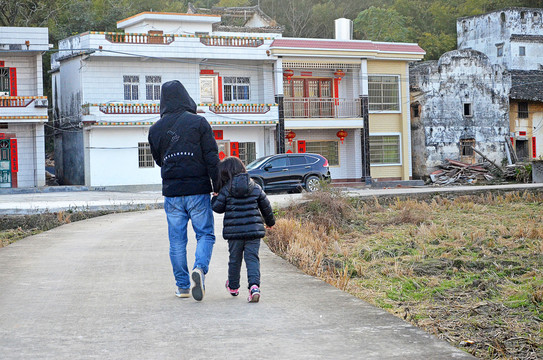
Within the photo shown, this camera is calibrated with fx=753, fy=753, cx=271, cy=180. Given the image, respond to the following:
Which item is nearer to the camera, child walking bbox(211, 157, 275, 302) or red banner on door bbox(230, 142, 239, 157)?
child walking bbox(211, 157, 275, 302)

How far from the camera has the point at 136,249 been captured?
37.5 ft

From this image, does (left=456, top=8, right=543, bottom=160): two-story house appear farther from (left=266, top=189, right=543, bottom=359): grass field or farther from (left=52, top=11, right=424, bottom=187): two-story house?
(left=266, top=189, right=543, bottom=359): grass field

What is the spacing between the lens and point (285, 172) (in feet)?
93.2

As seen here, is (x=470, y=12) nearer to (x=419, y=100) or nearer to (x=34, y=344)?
(x=419, y=100)

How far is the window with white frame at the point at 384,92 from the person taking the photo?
40656 millimetres

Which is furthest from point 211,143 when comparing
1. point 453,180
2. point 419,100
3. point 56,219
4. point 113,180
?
point 419,100

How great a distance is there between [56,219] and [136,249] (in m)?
6.32

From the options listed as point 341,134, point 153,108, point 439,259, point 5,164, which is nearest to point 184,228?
point 439,259

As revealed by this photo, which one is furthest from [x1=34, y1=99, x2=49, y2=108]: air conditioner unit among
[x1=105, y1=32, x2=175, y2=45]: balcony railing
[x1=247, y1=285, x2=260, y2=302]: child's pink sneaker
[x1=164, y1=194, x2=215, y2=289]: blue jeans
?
[x1=247, y1=285, x2=260, y2=302]: child's pink sneaker

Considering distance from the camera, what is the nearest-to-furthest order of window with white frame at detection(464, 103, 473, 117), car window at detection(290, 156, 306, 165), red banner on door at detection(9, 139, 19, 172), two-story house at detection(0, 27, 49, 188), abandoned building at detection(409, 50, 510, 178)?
car window at detection(290, 156, 306, 165) → two-story house at detection(0, 27, 49, 188) → red banner on door at detection(9, 139, 19, 172) → abandoned building at detection(409, 50, 510, 178) → window with white frame at detection(464, 103, 473, 117)

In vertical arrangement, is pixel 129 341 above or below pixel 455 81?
below

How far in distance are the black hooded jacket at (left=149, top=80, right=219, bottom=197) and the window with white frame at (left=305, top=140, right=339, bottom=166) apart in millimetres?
32221

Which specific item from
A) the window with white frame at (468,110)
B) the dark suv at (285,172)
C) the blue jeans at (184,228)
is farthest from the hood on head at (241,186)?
the window with white frame at (468,110)

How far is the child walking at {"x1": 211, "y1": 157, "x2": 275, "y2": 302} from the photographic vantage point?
24.2ft
